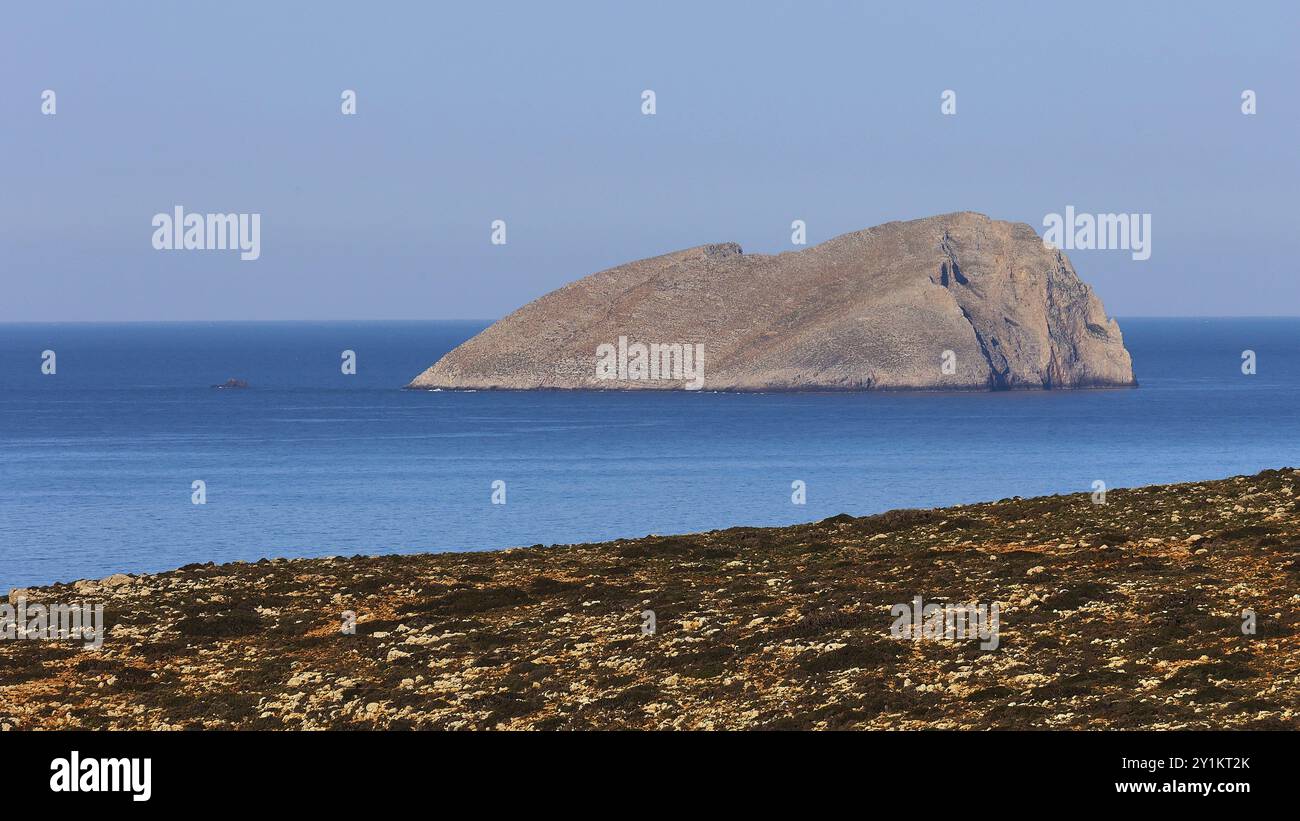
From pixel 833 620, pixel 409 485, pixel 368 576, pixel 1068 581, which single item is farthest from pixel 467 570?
pixel 409 485

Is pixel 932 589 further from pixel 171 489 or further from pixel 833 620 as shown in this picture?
pixel 171 489

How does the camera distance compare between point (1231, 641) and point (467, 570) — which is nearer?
point (1231, 641)

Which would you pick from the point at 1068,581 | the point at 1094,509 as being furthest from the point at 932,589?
the point at 1094,509

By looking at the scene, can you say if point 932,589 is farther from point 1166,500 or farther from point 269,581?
point 269,581
